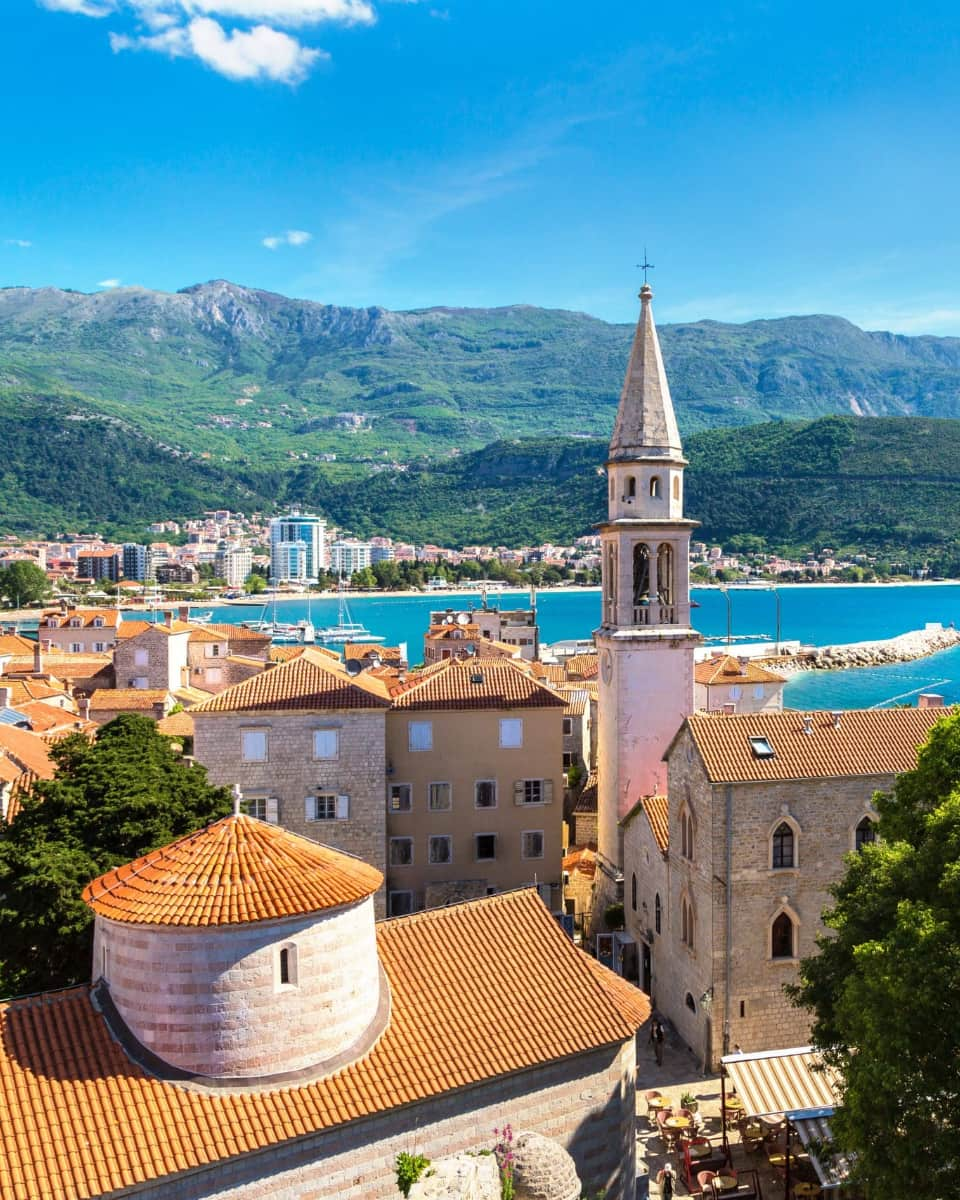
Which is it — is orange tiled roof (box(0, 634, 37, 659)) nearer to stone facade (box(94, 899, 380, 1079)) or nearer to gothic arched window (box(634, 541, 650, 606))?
gothic arched window (box(634, 541, 650, 606))

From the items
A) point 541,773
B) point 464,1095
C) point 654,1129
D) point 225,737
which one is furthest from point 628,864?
point 464,1095

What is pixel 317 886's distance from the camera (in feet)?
40.3

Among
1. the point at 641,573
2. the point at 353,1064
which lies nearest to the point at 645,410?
the point at 641,573

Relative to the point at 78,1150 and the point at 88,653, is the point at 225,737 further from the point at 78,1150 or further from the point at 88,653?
the point at 88,653

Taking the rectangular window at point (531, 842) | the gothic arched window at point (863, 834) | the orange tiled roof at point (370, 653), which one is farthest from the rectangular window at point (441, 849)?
the orange tiled roof at point (370, 653)

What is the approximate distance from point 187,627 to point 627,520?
120 feet

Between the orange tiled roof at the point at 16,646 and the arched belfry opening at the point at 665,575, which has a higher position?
the arched belfry opening at the point at 665,575

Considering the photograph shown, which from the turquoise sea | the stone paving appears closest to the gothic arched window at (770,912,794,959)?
the stone paving

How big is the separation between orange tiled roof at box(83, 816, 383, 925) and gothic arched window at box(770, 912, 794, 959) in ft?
34.6

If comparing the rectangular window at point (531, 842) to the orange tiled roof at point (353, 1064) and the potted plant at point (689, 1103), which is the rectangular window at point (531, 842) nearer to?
the potted plant at point (689, 1103)

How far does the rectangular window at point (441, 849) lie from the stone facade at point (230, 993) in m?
17.0

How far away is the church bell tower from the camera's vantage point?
26.8 m

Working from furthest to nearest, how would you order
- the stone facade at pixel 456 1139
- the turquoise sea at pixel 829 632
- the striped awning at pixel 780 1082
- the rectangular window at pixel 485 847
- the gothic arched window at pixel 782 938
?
the turquoise sea at pixel 829 632
the rectangular window at pixel 485 847
the gothic arched window at pixel 782 938
the striped awning at pixel 780 1082
the stone facade at pixel 456 1139

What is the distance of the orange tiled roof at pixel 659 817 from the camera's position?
23016mm
